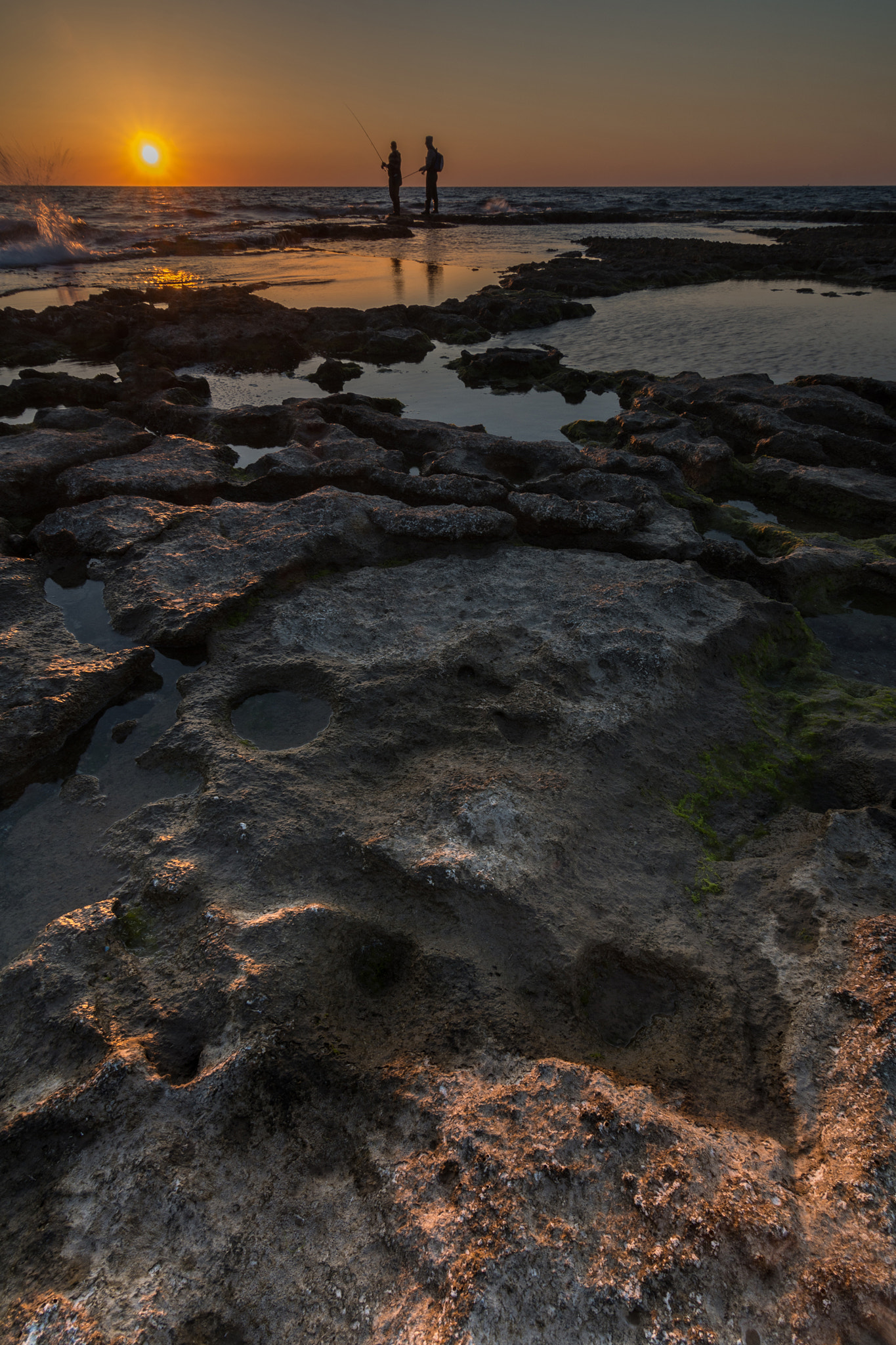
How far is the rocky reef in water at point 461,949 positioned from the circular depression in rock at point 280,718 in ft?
0.15

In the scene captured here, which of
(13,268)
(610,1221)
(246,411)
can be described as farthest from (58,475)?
(13,268)

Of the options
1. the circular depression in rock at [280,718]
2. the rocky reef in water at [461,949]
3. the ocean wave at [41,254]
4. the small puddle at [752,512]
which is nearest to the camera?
the rocky reef in water at [461,949]

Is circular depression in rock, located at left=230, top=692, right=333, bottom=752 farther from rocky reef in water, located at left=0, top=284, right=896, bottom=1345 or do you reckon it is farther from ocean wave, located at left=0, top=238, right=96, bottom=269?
ocean wave, located at left=0, top=238, right=96, bottom=269

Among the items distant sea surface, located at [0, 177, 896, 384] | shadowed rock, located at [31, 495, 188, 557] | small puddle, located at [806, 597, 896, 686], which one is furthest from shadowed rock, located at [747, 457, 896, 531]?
shadowed rock, located at [31, 495, 188, 557]

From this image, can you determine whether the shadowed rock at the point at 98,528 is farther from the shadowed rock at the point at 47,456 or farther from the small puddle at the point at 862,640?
the small puddle at the point at 862,640

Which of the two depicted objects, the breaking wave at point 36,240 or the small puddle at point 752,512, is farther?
the breaking wave at point 36,240

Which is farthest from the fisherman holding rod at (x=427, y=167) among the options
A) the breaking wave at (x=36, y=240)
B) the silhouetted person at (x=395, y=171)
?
the breaking wave at (x=36, y=240)

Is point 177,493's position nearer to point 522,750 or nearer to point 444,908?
point 522,750

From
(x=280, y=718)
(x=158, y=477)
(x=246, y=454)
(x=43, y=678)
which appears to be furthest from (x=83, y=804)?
(x=246, y=454)

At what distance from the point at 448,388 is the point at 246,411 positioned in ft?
14.8

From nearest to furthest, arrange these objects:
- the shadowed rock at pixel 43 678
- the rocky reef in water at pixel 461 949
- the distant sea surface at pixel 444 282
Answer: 1. the rocky reef in water at pixel 461 949
2. the shadowed rock at pixel 43 678
3. the distant sea surface at pixel 444 282

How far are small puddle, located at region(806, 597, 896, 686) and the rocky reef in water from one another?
0.29m

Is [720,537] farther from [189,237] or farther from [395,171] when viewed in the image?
[395,171]

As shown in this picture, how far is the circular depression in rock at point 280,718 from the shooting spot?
15.0ft
